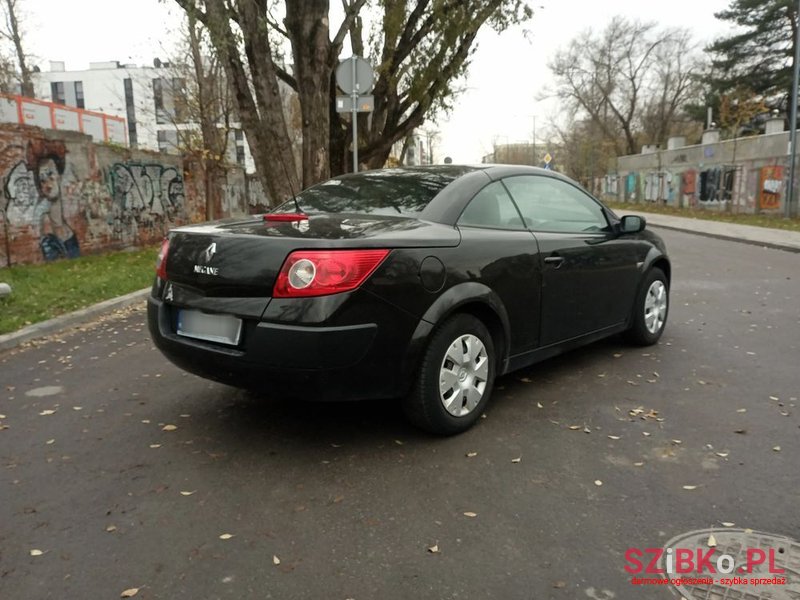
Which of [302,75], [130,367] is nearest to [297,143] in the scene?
[302,75]

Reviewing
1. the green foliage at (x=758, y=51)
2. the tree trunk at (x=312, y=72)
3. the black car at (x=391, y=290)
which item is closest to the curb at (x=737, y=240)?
the tree trunk at (x=312, y=72)

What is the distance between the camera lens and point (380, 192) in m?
4.18

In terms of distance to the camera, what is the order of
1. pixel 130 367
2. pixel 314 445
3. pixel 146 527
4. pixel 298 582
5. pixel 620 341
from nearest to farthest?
pixel 298 582 → pixel 146 527 → pixel 314 445 → pixel 130 367 → pixel 620 341

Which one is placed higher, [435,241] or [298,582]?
[435,241]

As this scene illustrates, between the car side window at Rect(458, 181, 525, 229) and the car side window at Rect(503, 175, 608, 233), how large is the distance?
102mm

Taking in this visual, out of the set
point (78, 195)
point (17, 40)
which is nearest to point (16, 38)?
point (17, 40)

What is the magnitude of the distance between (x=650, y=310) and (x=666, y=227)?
57.4ft

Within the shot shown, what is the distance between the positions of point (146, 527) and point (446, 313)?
1764 mm

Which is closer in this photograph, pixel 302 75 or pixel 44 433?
pixel 44 433

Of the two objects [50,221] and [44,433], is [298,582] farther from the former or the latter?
[50,221]

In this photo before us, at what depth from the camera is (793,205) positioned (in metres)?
22.4

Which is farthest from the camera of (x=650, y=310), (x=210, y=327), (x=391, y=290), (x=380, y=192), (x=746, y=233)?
(x=746, y=233)

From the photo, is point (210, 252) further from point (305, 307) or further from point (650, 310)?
point (650, 310)

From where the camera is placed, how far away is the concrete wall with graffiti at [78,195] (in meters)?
10.2
